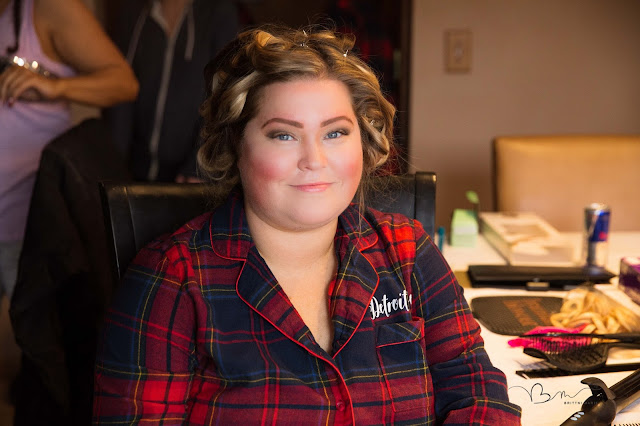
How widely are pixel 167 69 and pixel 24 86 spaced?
0.92 m

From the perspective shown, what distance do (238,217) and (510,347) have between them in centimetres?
56

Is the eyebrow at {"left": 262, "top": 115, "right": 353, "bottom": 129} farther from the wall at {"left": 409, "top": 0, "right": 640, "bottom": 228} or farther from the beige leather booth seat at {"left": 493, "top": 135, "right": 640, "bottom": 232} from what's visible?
the wall at {"left": 409, "top": 0, "right": 640, "bottom": 228}

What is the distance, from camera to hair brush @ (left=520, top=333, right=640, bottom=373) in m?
1.22

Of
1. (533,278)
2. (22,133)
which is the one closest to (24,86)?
(22,133)

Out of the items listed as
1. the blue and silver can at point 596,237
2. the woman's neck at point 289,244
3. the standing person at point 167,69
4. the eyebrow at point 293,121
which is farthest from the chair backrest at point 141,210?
the standing person at point 167,69

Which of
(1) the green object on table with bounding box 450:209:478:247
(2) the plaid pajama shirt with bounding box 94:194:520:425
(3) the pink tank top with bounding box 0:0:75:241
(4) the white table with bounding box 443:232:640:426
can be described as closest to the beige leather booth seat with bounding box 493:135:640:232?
(1) the green object on table with bounding box 450:209:478:247

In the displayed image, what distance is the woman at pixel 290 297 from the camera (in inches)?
41.5

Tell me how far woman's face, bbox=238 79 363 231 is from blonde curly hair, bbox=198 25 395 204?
27 mm

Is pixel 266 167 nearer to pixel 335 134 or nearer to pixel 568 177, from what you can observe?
pixel 335 134

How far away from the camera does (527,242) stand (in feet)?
5.99

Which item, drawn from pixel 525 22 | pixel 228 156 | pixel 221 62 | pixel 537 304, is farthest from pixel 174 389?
pixel 525 22

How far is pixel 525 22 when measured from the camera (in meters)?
3.10

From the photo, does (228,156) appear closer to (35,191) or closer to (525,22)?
(35,191)

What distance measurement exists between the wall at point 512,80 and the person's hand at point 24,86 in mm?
1742
